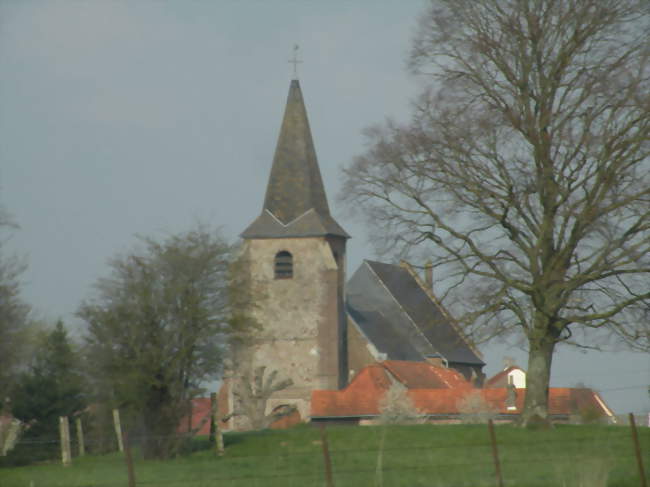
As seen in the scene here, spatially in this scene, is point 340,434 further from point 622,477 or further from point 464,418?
point 464,418

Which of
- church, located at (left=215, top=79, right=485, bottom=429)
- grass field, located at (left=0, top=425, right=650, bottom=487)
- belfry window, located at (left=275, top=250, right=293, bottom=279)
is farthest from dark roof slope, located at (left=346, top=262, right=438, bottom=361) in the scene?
grass field, located at (left=0, top=425, right=650, bottom=487)

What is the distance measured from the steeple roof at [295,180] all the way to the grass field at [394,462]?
88.7 ft

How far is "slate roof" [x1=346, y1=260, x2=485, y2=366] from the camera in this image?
65.0m

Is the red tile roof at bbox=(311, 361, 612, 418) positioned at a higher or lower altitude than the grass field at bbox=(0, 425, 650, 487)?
higher

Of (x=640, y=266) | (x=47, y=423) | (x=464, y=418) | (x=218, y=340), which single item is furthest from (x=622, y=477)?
(x=464, y=418)

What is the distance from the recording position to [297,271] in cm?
5872

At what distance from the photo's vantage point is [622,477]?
1842cm

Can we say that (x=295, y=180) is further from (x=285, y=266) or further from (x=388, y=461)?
(x=388, y=461)

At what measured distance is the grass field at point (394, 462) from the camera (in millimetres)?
18266

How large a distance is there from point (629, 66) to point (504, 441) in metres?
8.82

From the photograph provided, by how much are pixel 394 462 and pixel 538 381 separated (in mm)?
7760

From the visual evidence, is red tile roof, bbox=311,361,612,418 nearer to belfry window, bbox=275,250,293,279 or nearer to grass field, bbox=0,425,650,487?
belfry window, bbox=275,250,293,279

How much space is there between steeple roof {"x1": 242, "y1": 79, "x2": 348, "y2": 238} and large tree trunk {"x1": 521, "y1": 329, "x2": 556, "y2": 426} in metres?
29.9

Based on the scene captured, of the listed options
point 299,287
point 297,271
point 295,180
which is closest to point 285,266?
point 297,271
